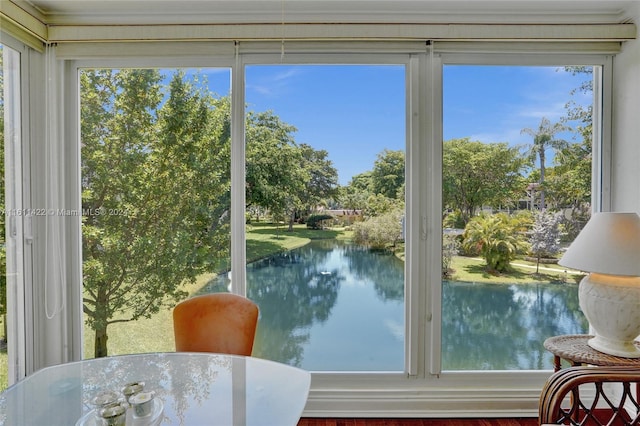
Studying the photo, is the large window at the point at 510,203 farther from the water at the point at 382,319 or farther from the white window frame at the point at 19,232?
the white window frame at the point at 19,232

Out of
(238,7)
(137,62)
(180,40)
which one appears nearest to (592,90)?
(238,7)

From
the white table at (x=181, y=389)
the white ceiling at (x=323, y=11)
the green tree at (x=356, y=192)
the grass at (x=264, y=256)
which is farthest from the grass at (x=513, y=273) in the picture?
the white ceiling at (x=323, y=11)

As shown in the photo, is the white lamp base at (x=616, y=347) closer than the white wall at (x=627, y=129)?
Yes

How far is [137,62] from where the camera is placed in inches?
86.9

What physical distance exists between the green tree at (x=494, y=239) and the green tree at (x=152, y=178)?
5.34 ft

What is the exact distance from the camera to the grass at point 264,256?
2.26m

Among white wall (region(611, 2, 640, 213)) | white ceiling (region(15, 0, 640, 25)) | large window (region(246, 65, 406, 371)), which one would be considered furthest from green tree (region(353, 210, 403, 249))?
white wall (region(611, 2, 640, 213))

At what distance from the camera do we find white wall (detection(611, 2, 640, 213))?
2.06 meters

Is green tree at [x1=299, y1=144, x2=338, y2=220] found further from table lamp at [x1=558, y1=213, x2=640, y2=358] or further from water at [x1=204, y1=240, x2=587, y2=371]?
table lamp at [x1=558, y1=213, x2=640, y2=358]

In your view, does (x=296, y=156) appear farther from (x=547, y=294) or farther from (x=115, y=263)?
(x=547, y=294)

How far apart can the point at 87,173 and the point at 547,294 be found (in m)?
3.14

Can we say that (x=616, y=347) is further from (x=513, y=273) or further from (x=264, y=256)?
(x=264, y=256)

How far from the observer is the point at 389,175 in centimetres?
226

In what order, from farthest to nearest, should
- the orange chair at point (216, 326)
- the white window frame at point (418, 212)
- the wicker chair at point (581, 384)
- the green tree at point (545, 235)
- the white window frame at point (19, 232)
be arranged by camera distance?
1. the green tree at point (545, 235)
2. the white window frame at point (418, 212)
3. the white window frame at point (19, 232)
4. the orange chair at point (216, 326)
5. the wicker chair at point (581, 384)
